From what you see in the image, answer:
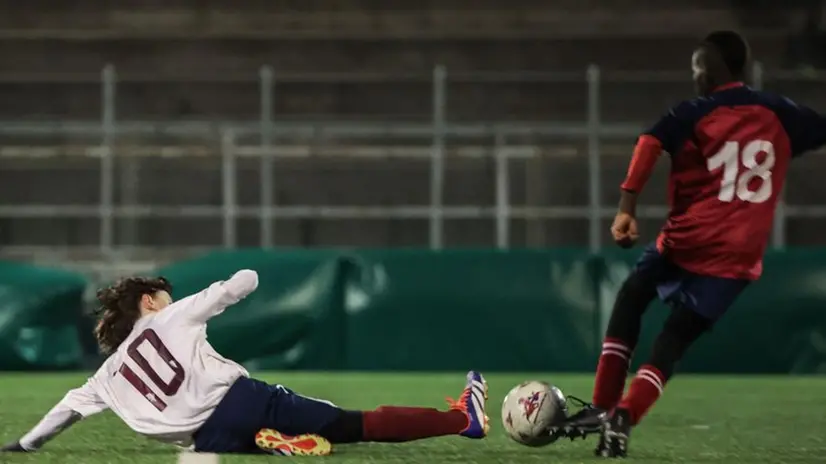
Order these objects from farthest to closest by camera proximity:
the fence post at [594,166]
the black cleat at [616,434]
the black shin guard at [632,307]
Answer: the fence post at [594,166] → the black shin guard at [632,307] → the black cleat at [616,434]

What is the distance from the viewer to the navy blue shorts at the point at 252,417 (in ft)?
15.5

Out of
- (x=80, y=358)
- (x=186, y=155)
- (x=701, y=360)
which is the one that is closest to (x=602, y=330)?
(x=701, y=360)

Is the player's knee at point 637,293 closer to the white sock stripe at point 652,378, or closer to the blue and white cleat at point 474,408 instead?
the white sock stripe at point 652,378

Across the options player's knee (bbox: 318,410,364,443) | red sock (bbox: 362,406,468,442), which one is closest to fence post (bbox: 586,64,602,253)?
red sock (bbox: 362,406,468,442)

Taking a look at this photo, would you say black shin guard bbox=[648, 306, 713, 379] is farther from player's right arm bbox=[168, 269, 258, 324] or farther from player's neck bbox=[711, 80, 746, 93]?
player's right arm bbox=[168, 269, 258, 324]

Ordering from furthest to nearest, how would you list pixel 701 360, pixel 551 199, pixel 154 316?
1. pixel 551 199
2. pixel 701 360
3. pixel 154 316

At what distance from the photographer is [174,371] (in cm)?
468

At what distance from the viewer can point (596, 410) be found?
5.11 meters

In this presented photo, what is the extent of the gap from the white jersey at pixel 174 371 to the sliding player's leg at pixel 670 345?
4.33 ft

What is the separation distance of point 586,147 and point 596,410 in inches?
419

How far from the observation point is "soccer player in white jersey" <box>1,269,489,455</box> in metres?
4.69

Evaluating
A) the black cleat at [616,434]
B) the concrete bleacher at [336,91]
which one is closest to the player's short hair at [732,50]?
the black cleat at [616,434]

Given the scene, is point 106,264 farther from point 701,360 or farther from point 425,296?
point 701,360

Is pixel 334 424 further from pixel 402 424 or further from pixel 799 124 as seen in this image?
pixel 799 124
